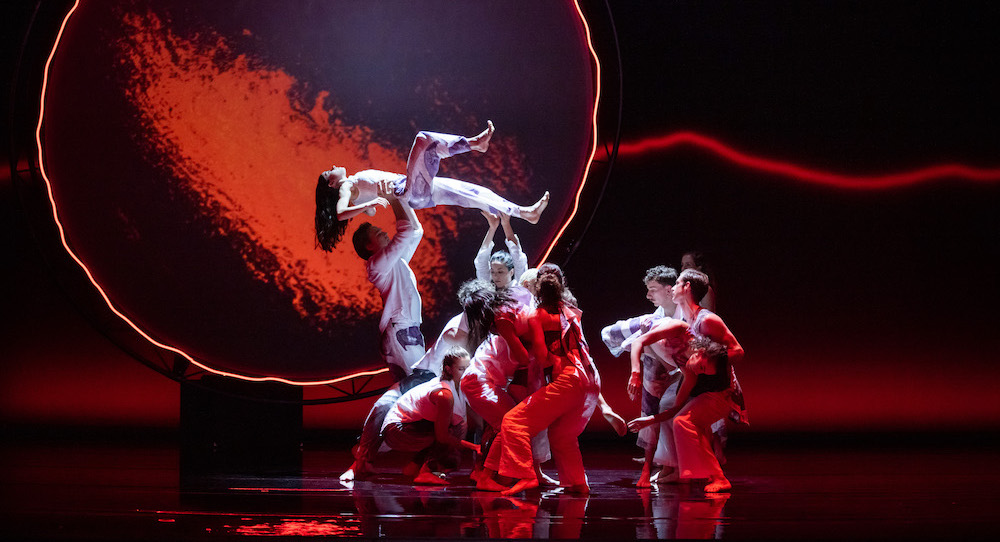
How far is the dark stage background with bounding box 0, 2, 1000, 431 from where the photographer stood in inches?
197

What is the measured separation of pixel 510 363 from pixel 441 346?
40cm

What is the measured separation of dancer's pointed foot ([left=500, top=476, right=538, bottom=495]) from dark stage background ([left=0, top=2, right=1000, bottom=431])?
2092 mm

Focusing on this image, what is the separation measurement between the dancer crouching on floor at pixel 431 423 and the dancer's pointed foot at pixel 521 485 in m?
0.46

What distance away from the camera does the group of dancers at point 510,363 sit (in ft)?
10.2

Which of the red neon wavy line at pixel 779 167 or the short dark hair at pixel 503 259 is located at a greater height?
the red neon wavy line at pixel 779 167

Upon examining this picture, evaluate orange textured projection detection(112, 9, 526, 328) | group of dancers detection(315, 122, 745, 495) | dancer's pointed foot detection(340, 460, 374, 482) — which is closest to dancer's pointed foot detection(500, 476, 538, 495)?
group of dancers detection(315, 122, 745, 495)

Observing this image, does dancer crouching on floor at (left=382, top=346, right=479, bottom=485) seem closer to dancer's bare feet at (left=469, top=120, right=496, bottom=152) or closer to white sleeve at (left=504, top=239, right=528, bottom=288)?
white sleeve at (left=504, top=239, right=528, bottom=288)

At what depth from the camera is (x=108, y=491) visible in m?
2.92

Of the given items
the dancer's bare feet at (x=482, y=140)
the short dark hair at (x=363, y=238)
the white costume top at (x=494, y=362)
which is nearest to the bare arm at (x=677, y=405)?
the white costume top at (x=494, y=362)

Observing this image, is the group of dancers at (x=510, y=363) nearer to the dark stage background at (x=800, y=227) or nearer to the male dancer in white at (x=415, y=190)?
the male dancer in white at (x=415, y=190)

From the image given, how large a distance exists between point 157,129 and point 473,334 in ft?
6.00

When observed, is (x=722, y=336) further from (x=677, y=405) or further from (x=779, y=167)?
(x=779, y=167)

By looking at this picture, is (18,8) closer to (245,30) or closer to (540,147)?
(245,30)

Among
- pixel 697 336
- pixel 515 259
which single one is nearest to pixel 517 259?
pixel 515 259
